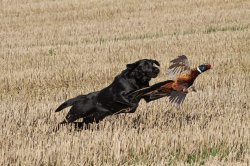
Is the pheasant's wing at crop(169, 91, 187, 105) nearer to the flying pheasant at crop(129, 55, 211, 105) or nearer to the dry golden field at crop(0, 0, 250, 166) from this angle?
the flying pheasant at crop(129, 55, 211, 105)

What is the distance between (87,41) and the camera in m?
17.5

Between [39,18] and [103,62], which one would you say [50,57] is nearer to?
[103,62]

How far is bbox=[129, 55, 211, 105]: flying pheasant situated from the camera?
5516 millimetres

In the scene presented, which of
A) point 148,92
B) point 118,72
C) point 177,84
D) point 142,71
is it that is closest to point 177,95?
point 177,84

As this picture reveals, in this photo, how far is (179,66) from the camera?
5.80 metres

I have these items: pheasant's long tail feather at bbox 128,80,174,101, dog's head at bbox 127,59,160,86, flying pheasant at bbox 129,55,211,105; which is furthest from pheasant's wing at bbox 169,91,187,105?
dog's head at bbox 127,59,160,86

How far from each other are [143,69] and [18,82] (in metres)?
5.75

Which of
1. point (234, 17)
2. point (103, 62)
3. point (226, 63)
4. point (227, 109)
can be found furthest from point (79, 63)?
point (234, 17)

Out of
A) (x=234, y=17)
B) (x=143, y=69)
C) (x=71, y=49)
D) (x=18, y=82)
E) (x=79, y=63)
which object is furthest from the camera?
(x=234, y=17)

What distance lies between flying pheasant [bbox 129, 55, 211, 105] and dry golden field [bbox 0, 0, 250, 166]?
0.45 meters

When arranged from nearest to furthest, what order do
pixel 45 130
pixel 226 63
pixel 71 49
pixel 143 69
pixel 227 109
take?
pixel 143 69 → pixel 45 130 → pixel 227 109 → pixel 226 63 → pixel 71 49

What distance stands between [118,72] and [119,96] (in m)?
5.87

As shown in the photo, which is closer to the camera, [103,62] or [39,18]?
[103,62]

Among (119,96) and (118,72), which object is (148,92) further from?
(118,72)
